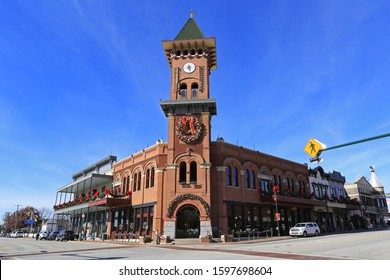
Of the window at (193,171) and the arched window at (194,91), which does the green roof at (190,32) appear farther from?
the window at (193,171)

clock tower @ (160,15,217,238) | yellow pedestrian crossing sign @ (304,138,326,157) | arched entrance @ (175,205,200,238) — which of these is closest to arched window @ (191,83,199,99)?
clock tower @ (160,15,217,238)

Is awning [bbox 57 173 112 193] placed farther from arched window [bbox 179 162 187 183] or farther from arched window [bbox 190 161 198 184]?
arched window [bbox 190 161 198 184]

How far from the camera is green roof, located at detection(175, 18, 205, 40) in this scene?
37.3 metres

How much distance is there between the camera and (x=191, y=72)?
3638cm

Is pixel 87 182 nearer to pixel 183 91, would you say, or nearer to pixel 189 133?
pixel 183 91

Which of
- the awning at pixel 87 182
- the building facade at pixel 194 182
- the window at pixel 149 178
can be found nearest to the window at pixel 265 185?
the building facade at pixel 194 182

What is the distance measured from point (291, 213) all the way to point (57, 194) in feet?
133

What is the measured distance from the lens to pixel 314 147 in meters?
11.2

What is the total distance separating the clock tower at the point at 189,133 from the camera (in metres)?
30.4

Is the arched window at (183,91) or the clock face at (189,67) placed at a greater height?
the clock face at (189,67)

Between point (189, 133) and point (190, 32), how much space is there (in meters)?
13.5

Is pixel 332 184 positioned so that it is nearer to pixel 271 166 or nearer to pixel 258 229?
pixel 271 166

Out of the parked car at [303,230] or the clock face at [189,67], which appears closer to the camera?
the parked car at [303,230]

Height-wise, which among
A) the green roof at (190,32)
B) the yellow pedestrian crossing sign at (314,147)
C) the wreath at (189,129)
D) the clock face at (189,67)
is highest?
the green roof at (190,32)
